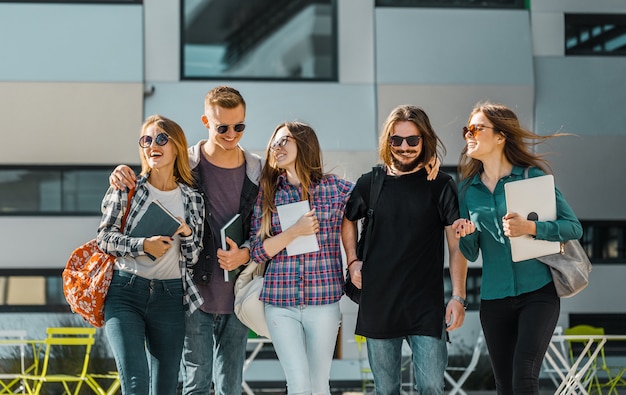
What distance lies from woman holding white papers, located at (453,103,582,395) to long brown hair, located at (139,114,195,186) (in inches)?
53.0

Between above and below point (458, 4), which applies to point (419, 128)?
below

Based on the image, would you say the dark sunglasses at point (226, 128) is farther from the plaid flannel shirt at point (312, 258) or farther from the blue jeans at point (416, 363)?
the blue jeans at point (416, 363)

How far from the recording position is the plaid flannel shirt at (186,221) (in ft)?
14.1

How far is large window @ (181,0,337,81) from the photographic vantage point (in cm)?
961

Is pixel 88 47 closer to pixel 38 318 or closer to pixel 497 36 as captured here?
pixel 38 318

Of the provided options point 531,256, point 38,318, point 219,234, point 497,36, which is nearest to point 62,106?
point 38,318

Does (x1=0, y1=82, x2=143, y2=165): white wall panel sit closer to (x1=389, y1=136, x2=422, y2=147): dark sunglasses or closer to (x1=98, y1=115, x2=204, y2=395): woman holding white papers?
(x1=98, y1=115, x2=204, y2=395): woman holding white papers

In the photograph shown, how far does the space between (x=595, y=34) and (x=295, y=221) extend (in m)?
6.78

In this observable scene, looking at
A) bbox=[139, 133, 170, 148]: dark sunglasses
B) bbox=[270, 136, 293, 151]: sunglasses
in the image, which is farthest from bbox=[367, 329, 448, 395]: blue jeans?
bbox=[139, 133, 170, 148]: dark sunglasses

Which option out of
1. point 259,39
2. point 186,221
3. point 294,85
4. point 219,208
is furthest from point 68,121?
point 186,221

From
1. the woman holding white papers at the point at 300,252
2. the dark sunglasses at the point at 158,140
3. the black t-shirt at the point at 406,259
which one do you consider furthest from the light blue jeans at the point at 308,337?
the dark sunglasses at the point at 158,140

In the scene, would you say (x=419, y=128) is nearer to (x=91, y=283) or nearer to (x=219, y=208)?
(x=219, y=208)

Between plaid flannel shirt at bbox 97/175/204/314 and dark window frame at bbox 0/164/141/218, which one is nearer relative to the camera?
plaid flannel shirt at bbox 97/175/204/314

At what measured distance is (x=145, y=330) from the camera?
4320 mm
